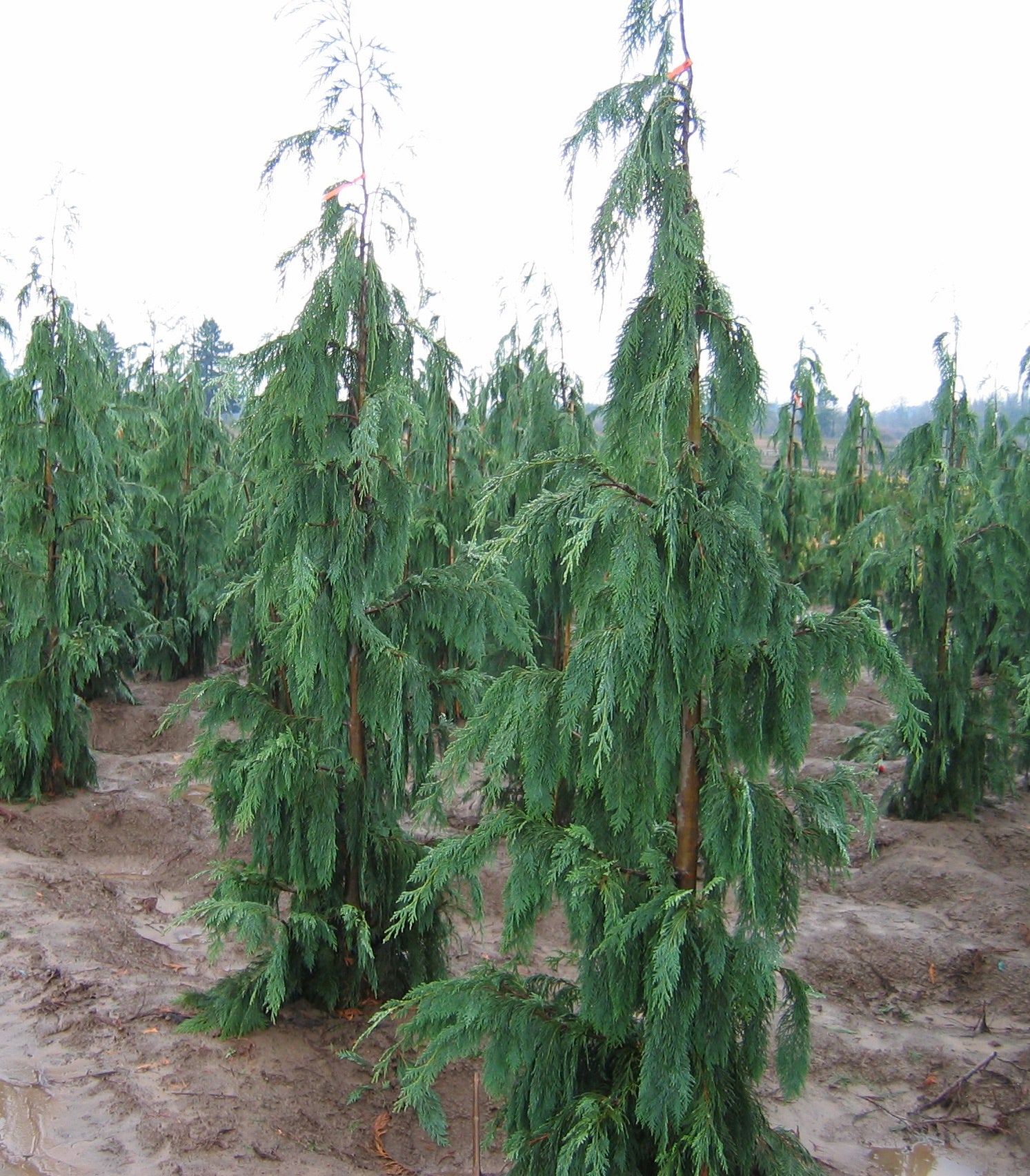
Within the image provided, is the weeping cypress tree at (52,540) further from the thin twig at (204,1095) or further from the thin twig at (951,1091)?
the thin twig at (951,1091)

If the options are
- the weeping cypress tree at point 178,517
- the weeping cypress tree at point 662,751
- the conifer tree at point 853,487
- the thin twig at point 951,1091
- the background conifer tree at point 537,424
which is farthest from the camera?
the weeping cypress tree at point 178,517

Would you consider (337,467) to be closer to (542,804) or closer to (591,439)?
(542,804)

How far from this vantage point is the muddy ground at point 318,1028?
174 inches

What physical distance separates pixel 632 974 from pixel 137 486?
853 centimetres

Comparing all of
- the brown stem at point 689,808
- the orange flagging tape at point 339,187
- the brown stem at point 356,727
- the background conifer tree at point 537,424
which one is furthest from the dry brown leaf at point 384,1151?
the orange flagging tape at point 339,187

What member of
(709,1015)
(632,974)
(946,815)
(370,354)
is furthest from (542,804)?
(946,815)

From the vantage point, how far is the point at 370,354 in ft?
16.1

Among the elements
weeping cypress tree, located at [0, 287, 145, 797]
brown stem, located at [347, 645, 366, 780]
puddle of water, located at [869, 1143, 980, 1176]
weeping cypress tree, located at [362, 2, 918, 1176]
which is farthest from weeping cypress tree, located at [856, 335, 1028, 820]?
weeping cypress tree, located at [0, 287, 145, 797]

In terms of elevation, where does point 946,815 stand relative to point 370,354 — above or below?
below

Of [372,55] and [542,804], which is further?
[372,55]

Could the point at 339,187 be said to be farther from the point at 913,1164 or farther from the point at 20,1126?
the point at 913,1164

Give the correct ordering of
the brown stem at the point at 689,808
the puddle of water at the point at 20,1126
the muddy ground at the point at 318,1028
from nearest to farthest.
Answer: the brown stem at the point at 689,808 < the puddle of water at the point at 20,1126 < the muddy ground at the point at 318,1028

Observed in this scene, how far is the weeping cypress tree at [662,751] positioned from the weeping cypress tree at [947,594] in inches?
220

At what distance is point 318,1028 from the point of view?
5.33m
